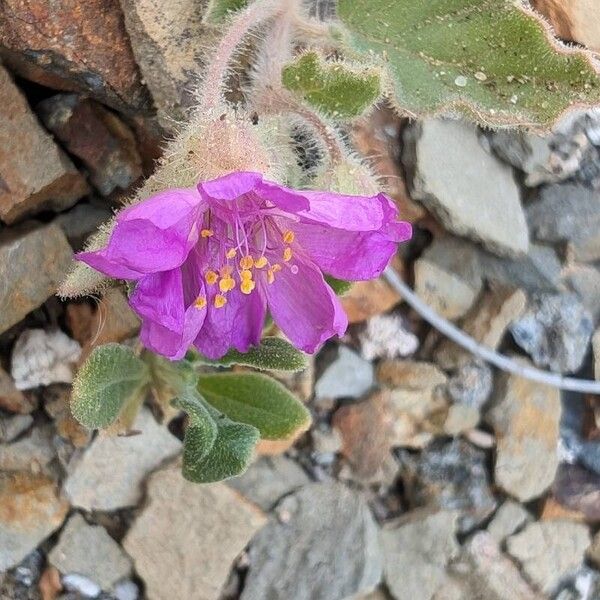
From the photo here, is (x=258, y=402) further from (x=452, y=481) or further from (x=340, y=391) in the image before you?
(x=452, y=481)

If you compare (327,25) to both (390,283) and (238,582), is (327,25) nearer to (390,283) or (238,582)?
(390,283)

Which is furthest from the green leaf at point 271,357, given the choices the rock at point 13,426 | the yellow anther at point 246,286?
the rock at point 13,426

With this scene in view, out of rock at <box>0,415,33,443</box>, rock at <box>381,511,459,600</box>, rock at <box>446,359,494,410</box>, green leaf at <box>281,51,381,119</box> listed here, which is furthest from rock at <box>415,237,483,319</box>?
rock at <box>0,415,33,443</box>

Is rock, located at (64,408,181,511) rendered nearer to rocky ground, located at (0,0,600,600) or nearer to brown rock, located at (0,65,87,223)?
rocky ground, located at (0,0,600,600)

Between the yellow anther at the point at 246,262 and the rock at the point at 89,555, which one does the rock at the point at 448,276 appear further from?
the rock at the point at 89,555

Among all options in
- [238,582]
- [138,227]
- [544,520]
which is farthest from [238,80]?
[544,520]

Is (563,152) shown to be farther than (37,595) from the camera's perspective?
Yes
